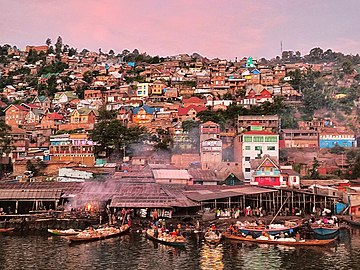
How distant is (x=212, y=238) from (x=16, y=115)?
210 ft

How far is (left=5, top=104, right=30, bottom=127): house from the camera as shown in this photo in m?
82.9

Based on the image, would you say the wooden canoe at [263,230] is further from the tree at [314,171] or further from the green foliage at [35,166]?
the green foliage at [35,166]

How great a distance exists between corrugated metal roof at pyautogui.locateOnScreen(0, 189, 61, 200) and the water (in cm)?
704

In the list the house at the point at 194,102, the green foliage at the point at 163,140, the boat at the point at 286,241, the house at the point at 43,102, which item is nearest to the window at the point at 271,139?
the green foliage at the point at 163,140

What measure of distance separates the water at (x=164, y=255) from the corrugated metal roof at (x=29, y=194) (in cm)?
704

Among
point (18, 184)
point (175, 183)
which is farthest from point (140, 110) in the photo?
point (18, 184)

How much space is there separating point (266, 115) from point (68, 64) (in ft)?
265

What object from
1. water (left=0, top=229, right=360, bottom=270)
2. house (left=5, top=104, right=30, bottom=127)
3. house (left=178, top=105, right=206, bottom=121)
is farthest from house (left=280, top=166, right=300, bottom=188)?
house (left=5, top=104, right=30, bottom=127)

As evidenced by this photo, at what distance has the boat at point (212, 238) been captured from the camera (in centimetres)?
3016

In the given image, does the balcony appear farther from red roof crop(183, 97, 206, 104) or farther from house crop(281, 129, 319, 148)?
red roof crop(183, 97, 206, 104)

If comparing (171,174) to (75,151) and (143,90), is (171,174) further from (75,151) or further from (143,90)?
(143,90)

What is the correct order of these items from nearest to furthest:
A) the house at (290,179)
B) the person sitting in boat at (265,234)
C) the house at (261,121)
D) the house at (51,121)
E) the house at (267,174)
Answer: the person sitting in boat at (265,234) → the house at (267,174) → the house at (290,179) → the house at (261,121) → the house at (51,121)

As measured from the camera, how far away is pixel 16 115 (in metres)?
83.6

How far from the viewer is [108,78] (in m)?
102
